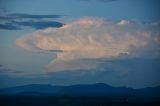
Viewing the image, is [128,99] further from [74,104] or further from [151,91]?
[74,104]

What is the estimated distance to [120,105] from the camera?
498cm

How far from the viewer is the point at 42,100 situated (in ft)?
16.4

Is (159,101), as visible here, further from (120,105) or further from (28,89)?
(28,89)

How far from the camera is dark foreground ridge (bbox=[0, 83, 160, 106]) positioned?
4.92 m

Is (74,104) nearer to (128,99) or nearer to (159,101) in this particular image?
(128,99)

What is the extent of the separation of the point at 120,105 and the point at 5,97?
170 centimetres

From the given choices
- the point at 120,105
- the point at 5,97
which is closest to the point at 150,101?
the point at 120,105

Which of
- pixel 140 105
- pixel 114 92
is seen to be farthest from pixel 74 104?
pixel 140 105

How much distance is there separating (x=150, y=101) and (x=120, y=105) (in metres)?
0.47

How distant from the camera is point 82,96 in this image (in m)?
4.96

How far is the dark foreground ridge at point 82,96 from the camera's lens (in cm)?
492

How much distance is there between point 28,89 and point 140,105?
1.68 metres

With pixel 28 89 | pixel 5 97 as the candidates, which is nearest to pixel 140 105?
pixel 28 89

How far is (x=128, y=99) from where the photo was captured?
501 cm
